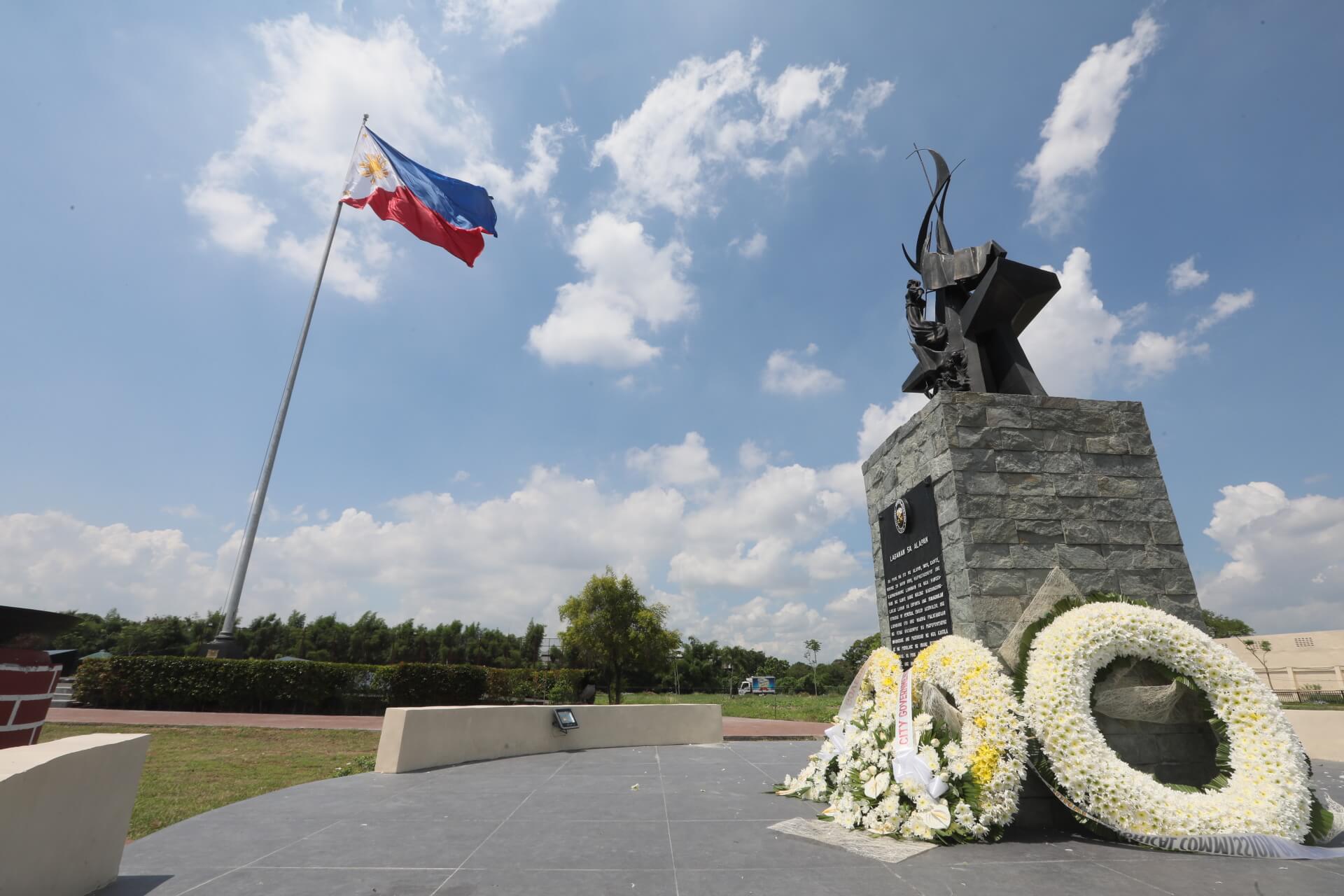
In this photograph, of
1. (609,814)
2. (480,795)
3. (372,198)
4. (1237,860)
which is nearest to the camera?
(1237,860)

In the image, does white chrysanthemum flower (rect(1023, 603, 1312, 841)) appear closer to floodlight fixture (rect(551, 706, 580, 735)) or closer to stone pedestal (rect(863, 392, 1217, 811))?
stone pedestal (rect(863, 392, 1217, 811))

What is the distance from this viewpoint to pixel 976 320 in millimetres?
6562

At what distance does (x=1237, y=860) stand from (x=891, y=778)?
1.78 m

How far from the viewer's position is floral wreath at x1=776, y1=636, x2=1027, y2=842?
12.7ft

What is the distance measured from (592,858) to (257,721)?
1549 cm

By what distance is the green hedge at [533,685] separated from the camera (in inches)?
815

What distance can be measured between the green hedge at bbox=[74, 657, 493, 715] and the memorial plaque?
45.5ft

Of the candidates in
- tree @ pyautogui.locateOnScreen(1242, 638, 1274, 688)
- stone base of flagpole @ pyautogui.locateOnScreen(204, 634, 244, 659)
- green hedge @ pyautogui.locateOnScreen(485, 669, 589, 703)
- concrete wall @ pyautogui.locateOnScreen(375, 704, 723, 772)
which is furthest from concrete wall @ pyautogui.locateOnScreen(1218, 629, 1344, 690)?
stone base of flagpole @ pyautogui.locateOnScreen(204, 634, 244, 659)

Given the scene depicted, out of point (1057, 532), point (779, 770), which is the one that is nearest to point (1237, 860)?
point (1057, 532)

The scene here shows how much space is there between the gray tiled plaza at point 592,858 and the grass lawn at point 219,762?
1.44 meters

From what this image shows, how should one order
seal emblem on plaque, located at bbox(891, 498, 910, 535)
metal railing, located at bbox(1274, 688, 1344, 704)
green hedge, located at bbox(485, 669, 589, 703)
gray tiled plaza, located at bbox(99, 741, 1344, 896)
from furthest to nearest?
metal railing, located at bbox(1274, 688, 1344, 704) → green hedge, located at bbox(485, 669, 589, 703) → seal emblem on plaque, located at bbox(891, 498, 910, 535) → gray tiled plaza, located at bbox(99, 741, 1344, 896)

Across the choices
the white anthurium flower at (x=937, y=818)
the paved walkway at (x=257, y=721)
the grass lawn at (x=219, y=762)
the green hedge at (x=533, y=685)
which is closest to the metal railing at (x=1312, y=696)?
the paved walkway at (x=257, y=721)

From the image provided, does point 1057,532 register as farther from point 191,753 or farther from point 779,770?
point 191,753

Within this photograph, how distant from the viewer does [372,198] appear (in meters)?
15.1
